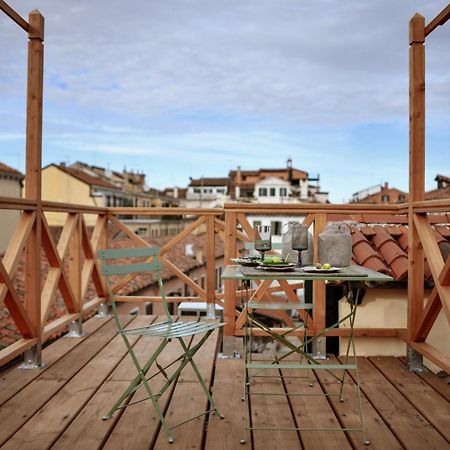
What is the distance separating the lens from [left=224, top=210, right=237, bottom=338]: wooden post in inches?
152

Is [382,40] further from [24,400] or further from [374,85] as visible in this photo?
[374,85]

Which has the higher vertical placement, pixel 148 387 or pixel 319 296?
pixel 319 296

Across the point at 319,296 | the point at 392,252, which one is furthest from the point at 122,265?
the point at 392,252

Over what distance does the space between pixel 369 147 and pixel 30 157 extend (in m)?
22.8

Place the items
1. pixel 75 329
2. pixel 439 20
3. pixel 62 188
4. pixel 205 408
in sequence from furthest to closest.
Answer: pixel 62 188, pixel 75 329, pixel 439 20, pixel 205 408

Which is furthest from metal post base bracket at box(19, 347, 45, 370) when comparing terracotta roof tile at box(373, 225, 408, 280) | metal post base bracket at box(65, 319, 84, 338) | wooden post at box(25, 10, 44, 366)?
terracotta roof tile at box(373, 225, 408, 280)

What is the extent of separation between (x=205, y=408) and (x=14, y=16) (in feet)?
8.24

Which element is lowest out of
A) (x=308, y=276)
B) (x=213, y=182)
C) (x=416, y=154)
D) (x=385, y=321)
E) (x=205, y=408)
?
(x=205, y=408)

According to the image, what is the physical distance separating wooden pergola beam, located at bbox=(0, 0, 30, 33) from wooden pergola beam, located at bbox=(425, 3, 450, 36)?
98.6 inches

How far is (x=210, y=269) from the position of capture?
4.96 metres

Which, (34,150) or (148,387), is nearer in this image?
(148,387)

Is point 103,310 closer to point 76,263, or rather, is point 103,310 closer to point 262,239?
point 76,263

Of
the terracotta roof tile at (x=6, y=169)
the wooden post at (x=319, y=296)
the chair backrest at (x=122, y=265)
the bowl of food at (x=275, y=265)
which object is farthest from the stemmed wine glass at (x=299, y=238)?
the terracotta roof tile at (x=6, y=169)

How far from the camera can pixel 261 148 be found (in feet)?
190
